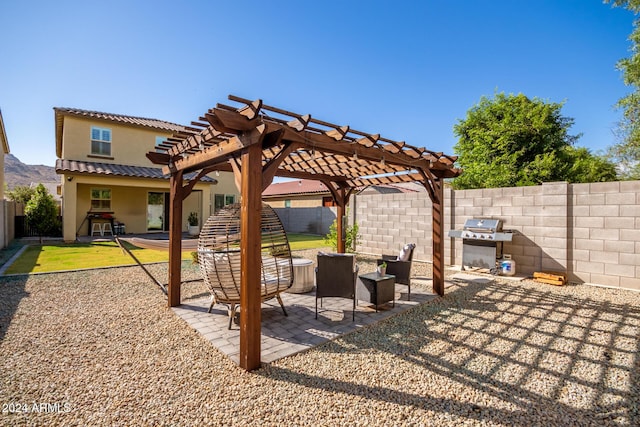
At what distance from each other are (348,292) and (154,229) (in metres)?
14.4

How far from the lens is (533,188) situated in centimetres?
720

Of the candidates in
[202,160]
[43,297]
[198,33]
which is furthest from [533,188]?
[43,297]

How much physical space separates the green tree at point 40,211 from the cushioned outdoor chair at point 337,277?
14.1m

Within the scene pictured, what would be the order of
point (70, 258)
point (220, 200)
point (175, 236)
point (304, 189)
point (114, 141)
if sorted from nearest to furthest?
point (175, 236) < point (70, 258) < point (114, 141) < point (220, 200) < point (304, 189)

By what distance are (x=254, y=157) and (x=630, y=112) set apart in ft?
48.0

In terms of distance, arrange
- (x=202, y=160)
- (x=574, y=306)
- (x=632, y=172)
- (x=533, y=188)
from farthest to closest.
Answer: (x=632, y=172), (x=533, y=188), (x=574, y=306), (x=202, y=160)

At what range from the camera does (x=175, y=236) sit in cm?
488

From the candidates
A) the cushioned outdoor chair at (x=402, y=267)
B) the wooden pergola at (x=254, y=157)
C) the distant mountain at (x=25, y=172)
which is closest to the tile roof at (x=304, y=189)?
the cushioned outdoor chair at (x=402, y=267)

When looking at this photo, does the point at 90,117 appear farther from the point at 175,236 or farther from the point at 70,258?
the point at 175,236

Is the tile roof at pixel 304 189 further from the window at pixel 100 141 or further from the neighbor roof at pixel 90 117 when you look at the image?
the window at pixel 100 141

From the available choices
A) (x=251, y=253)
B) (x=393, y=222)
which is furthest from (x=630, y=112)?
(x=251, y=253)

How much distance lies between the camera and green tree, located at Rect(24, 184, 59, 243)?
12609 millimetres

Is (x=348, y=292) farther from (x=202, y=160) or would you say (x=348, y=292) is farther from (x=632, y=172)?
(x=632, y=172)

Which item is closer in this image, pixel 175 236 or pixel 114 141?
pixel 175 236
